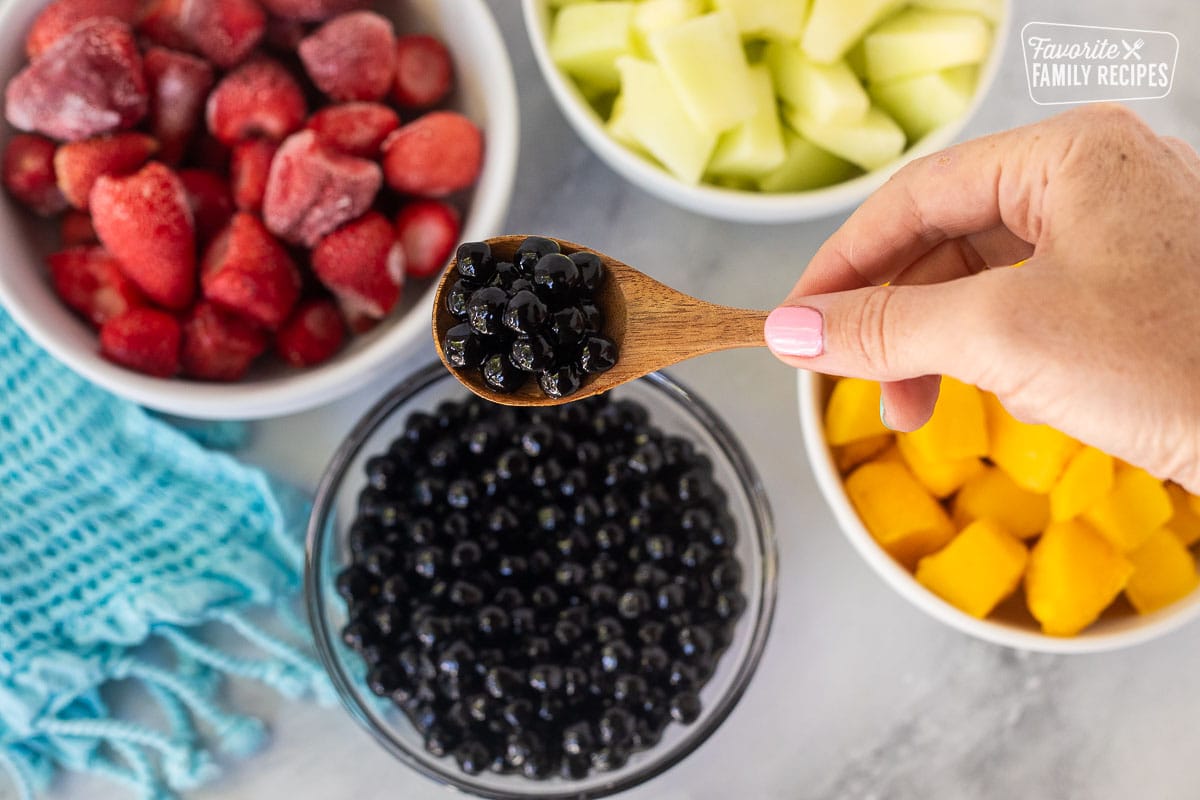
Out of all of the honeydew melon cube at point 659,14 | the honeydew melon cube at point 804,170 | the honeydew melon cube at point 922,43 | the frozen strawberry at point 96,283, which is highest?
the honeydew melon cube at point 659,14

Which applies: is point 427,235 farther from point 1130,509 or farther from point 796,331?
point 1130,509

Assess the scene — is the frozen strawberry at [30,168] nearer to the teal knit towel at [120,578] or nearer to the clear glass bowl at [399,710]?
the teal knit towel at [120,578]

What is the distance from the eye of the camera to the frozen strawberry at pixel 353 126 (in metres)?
1.14

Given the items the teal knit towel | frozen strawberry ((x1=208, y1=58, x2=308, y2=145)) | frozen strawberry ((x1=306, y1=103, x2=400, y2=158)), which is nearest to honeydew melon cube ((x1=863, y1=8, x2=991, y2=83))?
frozen strawberry ((x1=306, y1=103, x2=400, y2=158))

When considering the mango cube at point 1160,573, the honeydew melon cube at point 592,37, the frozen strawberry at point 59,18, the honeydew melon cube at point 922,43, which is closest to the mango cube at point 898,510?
the mango cube at point 1160,573

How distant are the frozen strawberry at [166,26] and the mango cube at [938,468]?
37.3 inches

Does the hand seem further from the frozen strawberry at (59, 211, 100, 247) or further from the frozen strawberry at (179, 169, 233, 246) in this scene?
the frozen strawberry at (59, 211, 100, 247)

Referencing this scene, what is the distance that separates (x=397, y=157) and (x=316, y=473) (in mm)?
414

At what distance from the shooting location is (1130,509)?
1.07 metres

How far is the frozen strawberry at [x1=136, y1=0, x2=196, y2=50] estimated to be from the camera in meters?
1.15

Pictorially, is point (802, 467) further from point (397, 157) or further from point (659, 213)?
point (397, 157)

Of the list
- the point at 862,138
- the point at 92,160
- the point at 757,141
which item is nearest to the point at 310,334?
the point at 92,160

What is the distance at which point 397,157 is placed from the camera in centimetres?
114

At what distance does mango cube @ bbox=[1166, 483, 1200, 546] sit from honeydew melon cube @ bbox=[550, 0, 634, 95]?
796 millimetres
